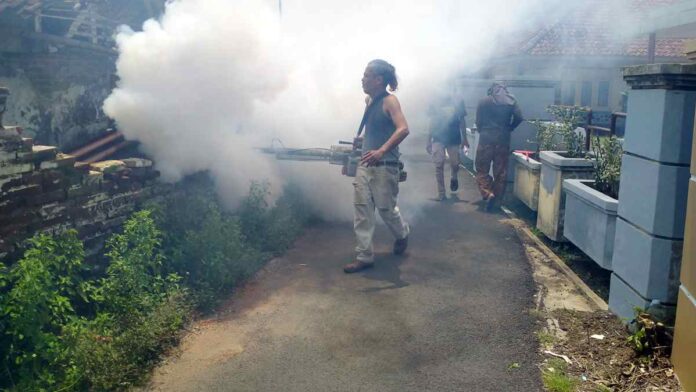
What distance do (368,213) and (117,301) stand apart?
268 centimetres

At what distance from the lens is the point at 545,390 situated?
3.76 m

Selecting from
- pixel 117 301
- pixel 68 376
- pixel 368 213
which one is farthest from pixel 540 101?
pixel 68 376

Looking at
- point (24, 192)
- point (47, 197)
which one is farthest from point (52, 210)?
point (24, 192)

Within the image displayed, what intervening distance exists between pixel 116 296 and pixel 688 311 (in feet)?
12.5

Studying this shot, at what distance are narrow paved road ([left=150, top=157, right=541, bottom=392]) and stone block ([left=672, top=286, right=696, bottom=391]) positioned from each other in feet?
2.76

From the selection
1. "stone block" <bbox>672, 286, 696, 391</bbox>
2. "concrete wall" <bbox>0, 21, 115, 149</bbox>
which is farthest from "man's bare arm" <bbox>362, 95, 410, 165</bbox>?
"concrete wall" <bbox>0, 21, 115, 149</bbox>

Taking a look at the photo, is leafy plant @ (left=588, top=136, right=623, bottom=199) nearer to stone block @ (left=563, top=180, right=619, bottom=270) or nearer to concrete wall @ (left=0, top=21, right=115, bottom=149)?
stone block @ (left=563, top=180, right=619, bottom=270)

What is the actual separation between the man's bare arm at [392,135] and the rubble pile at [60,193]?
2243mm

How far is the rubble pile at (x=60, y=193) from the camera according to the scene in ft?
14.6

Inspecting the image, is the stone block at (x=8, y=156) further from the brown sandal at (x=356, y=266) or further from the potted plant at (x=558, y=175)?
the potted plant at (x=558, y=175)

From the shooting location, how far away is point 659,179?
13.8 ft

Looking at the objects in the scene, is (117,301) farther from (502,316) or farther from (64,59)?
(64,59)

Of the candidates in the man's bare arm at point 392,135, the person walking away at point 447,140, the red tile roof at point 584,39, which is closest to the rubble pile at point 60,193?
the man's bare arm at point 392,135

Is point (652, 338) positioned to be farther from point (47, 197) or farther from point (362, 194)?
point (47, 197)
